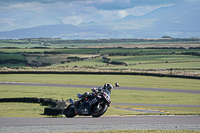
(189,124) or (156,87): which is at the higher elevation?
(189,124)

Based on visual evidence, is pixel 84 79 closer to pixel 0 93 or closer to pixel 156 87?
pixel 156 87

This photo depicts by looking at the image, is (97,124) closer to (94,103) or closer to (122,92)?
(94,103)

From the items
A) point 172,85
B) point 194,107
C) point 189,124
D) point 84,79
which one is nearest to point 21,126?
point 189,124

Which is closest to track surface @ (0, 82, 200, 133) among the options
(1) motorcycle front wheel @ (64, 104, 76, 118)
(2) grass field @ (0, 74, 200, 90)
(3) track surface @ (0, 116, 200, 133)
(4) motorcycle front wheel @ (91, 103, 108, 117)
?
(3) track surface @ (0, 116, 200, 133)

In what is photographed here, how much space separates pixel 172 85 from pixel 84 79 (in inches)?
689

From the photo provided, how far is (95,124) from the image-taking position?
1719cm

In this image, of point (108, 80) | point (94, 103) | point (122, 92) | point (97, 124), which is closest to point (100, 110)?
point (94, 103)

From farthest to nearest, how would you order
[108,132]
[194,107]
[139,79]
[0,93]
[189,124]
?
[139,79], [0,93], [194,107], [189,124], [108,132]

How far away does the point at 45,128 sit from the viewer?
→ 16.1 metres

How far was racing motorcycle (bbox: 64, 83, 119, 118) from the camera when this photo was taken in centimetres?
1691

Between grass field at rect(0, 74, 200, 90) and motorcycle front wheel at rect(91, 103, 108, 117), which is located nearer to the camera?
motorcycle front wheel at rect(91, 103, 108, 117)

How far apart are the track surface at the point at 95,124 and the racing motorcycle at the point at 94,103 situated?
1.93 feet

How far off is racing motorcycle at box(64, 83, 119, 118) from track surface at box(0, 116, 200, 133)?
0.59 meters

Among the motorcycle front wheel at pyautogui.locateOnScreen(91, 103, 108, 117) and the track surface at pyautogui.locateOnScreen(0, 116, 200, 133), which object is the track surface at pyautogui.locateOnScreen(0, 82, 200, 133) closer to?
the track surface at pyautogui.locateOnScreen(0, 116, 200, 133)
